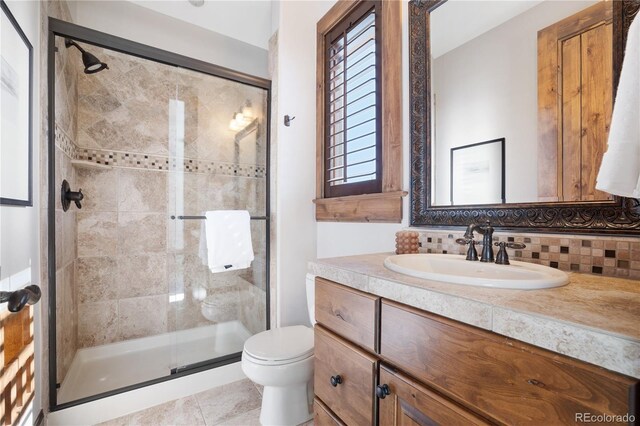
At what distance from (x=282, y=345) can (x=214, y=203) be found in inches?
45.3

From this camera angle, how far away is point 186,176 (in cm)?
214

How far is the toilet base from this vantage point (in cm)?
141

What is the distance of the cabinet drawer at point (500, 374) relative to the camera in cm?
41

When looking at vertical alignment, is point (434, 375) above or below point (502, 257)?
below

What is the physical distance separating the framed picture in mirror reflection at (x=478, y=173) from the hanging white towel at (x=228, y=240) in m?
1.37

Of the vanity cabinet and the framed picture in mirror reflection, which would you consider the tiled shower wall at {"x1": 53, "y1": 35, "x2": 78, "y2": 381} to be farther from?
the framed picture in mirror reflection

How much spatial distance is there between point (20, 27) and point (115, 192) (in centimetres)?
121

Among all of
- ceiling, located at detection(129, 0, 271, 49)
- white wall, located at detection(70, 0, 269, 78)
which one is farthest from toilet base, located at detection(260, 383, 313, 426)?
ceiling, located at detection(129, 0, 271, 49)

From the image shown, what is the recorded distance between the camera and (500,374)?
20.1 inches

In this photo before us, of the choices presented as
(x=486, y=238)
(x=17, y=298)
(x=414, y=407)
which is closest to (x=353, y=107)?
(x=486, y=238)

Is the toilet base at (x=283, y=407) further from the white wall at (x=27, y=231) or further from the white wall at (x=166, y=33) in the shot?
the white wall at (x=166, y=33)

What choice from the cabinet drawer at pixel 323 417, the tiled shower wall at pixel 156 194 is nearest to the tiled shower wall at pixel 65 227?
the tiled shower wall at pixel 156 194

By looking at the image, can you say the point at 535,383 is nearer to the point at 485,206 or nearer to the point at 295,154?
the point at 485,206

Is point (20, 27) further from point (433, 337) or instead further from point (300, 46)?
point (433, 337)
